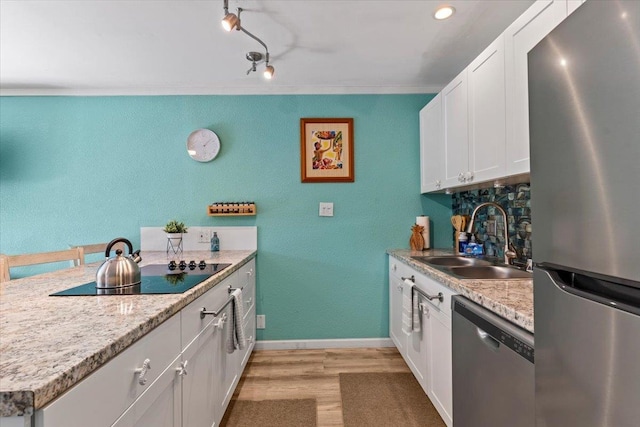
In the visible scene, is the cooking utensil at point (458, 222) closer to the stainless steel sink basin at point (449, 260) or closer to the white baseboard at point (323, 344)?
the stainless steel sink basin at point (449, 260)

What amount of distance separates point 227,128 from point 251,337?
1784 mm

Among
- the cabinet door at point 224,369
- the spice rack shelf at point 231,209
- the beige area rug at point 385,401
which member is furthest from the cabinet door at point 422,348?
the spice rack shelf at point 231,209

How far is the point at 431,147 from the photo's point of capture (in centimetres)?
245

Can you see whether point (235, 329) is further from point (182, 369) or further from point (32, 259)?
point (32, 259)

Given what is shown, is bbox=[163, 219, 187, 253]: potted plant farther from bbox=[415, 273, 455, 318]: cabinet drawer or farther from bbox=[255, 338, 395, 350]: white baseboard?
bbox=[415, 273, 455, 318]: cabinet drawer

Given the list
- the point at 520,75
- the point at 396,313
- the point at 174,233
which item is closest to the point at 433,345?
the point at 396,313

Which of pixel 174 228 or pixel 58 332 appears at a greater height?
pixel 174 228

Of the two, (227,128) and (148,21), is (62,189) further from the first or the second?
(148,21)

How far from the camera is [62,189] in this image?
8.71ft

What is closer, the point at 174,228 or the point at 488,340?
the point at 488,340

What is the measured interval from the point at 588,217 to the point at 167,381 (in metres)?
1.17

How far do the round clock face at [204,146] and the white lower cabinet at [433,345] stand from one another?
1.87m

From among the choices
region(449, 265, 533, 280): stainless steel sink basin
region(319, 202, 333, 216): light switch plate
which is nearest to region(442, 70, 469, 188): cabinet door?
region(449, 265, 533, 280): stainless steel sink basin

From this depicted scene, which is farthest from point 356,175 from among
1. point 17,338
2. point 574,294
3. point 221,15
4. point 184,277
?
point 17,338
